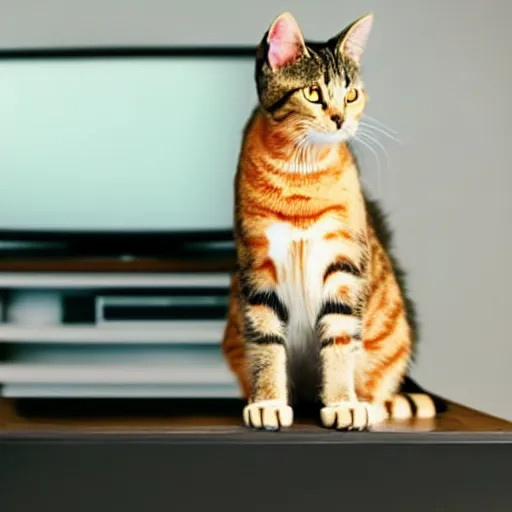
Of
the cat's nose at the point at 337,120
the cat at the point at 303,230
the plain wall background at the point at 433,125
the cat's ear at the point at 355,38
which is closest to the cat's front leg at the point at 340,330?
the cat at the point at 303,230

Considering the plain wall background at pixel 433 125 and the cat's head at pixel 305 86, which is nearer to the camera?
the cat's head at pixel 305 86

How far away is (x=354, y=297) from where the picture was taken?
0.97 m

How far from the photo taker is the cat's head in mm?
945

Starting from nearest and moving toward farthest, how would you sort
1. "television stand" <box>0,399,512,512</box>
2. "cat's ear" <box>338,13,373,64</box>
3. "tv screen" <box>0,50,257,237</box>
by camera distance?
"television stand" <box>0,399,512,512</box> → "cat's ear" <box>338,13,373,64</box> → "tv screen" <box>0,50,257,237</box>

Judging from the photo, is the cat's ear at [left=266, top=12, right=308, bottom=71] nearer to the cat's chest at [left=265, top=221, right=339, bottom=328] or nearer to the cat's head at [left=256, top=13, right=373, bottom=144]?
the cat's head at [left=256, top=13, right=373, bottom=144]

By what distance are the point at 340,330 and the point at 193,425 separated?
21cm

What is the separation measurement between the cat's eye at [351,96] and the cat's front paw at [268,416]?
0.38m

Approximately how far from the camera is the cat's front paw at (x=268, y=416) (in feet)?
3.00

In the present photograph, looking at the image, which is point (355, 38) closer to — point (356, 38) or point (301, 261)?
point (356, 38)

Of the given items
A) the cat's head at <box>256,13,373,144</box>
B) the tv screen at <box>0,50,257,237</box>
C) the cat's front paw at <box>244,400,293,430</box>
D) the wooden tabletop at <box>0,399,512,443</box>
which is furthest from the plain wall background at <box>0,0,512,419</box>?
the cat's front paw at <box>244,400,293,430</box>

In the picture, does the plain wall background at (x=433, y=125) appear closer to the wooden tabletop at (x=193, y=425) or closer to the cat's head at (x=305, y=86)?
the wooden tabletop at (x=193, y=425)

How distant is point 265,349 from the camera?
0.96m

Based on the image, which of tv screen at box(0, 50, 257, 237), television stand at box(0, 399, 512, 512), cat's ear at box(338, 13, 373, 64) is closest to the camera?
television stand at box(0, 399, 512, 512)

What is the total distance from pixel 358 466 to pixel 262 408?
0.13 meters
